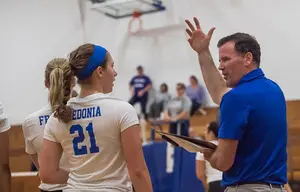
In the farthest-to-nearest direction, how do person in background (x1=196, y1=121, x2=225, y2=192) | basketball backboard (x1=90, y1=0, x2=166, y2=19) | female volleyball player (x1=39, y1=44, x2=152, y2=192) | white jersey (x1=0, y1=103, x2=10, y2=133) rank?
basketball backboard (x1=90, y1=0, x2=166, y2=19) < person in background (x1=196, y1=121, x2=225, y2=192) < white jersey (x1=0, y1=103, x2=10, y2=133) < female volleyball player (x1=39, y1=44, x2=152, y2=192)

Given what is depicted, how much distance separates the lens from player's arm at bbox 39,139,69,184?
8.55ft

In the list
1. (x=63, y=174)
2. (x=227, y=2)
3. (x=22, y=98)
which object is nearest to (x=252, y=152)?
(x=63, y=174)

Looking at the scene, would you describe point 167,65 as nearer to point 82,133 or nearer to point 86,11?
point 86,11

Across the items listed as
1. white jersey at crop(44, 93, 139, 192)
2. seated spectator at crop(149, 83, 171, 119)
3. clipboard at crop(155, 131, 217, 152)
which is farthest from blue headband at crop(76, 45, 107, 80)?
seated spectator at crop(149, 83, 171, 119)

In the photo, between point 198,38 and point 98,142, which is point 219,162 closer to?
point 98,142

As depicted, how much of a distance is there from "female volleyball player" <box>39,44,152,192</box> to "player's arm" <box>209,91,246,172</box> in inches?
16.1

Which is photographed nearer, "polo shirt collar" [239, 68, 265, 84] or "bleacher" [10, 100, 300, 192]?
"polo shirt collar" [239, 68, 265, 84]

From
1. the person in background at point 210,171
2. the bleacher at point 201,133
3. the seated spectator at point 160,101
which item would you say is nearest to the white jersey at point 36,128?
the person in background at point 210,171

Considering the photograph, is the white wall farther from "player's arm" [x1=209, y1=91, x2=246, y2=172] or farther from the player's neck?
"player's arm" [x1=209, y1=91, x2=246, y2=172]

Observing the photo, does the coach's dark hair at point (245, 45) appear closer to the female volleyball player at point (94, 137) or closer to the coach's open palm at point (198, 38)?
the coach's open palm at point (198, 38)

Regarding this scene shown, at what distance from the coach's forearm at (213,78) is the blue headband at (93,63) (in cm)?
77

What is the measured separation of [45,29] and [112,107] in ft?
44.6

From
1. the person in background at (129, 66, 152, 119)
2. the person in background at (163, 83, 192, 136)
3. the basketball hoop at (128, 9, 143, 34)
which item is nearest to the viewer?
the person in background at (163, 83, 192, 136)

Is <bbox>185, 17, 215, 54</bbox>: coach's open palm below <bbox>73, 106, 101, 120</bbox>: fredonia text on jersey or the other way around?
the other way around
